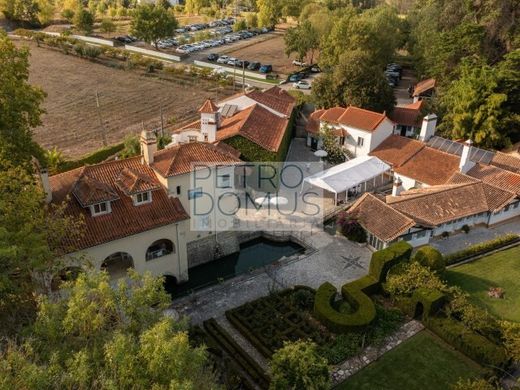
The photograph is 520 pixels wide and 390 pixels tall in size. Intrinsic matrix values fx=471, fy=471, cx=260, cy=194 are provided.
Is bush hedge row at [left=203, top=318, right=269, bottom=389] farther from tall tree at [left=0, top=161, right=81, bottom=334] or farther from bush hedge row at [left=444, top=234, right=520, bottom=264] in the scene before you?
bush hedge row at [left=444, top=234, right=520, bottom=264]

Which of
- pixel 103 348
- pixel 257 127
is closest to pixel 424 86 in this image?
pixel 257 127

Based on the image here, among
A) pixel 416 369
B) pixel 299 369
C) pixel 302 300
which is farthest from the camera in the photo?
pixel 302 300

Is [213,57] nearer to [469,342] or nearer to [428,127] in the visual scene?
[428,127]

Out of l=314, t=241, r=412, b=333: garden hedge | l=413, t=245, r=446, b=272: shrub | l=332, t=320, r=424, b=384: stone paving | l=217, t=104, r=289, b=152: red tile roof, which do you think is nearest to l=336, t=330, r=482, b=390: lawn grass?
l=332, t=320, r=424, b=384: stone paving

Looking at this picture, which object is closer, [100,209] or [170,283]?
[100,209]

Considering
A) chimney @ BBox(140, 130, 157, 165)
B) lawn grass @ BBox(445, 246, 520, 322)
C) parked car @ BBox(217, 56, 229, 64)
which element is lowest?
lawn grass @ BBox(445, 246, 520, 322)

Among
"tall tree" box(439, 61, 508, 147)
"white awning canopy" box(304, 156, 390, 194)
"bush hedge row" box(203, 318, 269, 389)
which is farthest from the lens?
"tall tree" box(439, 61, 508, 147)
